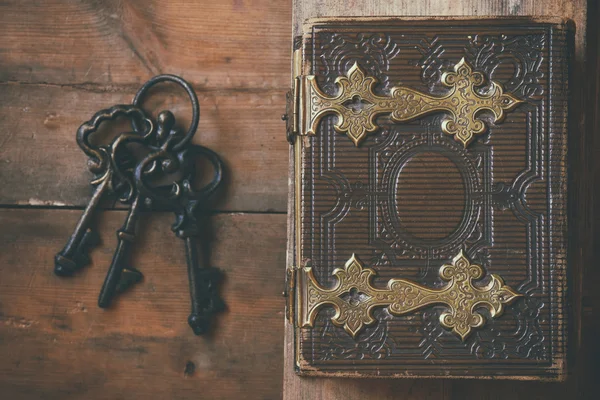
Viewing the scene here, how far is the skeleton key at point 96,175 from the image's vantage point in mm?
996

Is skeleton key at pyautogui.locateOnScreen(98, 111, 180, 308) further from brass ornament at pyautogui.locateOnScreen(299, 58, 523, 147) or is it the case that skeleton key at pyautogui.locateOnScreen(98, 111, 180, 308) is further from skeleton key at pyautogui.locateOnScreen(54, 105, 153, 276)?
brass ornament at pyautogui.locateOnScreen(299, 58, 523, 147)

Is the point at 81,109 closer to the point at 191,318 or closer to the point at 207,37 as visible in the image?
the point at 207,37

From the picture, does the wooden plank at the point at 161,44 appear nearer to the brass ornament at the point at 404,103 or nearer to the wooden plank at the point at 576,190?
the wooden plank at the point at 576,190

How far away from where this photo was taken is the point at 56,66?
106 cm

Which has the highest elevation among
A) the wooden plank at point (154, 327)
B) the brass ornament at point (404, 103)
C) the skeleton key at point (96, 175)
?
the brass ornament at point (404, 103)

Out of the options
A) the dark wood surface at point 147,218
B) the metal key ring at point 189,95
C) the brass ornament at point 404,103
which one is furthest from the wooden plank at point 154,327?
the brass ornament at point 404,103

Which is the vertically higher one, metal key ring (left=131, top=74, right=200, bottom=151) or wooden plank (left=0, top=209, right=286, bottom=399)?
metal key ring (left=131, top=74, right=200, bottom=151)

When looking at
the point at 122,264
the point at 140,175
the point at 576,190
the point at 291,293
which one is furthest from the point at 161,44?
the point at 576,190

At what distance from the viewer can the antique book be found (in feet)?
2.77

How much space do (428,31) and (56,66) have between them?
573mm

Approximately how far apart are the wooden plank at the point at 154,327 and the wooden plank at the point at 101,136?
0.12ft

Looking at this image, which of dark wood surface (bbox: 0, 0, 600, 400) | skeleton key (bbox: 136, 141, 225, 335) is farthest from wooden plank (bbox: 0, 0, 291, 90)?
skeleton key (bbox: 136, 141, 225, 335)

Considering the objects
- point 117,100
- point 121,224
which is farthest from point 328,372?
point 117,100

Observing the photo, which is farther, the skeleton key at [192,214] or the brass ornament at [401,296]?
the skeleton key at [192,214]
